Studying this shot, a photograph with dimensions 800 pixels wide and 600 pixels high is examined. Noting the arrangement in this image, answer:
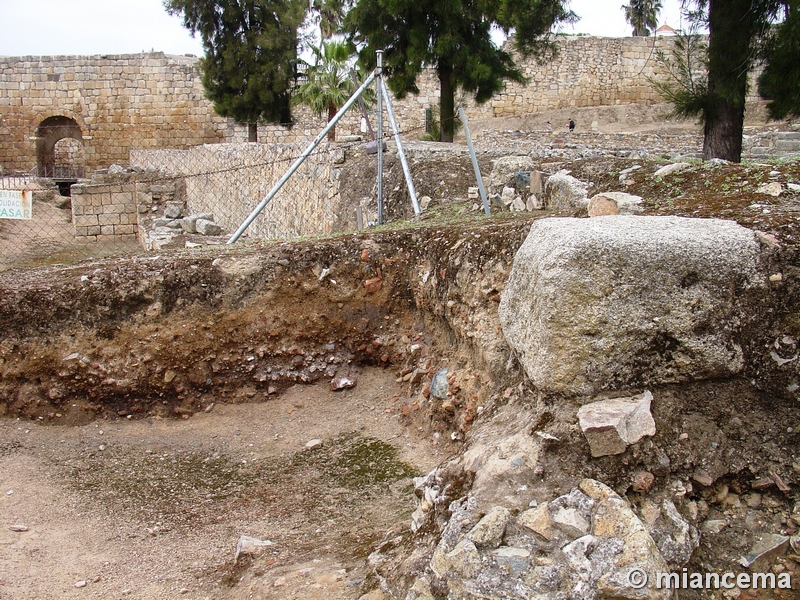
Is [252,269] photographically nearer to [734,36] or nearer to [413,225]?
[413,225]

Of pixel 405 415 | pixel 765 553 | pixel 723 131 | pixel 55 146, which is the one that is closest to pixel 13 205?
pixel 405 415

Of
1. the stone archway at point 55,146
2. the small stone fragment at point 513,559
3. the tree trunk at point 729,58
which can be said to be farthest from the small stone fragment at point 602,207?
the stone archway at point 55,146

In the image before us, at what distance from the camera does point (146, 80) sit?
2277 cm

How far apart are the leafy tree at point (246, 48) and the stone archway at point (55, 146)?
6.35 metres

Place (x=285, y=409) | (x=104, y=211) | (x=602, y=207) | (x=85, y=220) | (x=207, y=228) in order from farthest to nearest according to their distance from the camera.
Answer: (x=104, y=211), (x=85, y=220), (x=207, y=228), (x=285, y=409), (x=602, y=207)

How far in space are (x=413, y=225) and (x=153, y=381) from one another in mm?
2326

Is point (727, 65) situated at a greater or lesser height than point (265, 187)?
greater

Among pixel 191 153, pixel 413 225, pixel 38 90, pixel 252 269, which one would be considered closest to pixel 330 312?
pixel 252 269

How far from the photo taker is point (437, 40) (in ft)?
38.9

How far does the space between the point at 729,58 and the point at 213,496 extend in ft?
19.7

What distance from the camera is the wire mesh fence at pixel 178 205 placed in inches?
334

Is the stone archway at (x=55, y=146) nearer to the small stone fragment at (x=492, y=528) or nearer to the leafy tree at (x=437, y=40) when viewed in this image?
the leafy tree at (x=437, y=40)

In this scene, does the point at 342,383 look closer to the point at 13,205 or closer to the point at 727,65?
the point at 13,205

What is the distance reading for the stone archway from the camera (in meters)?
22.9
